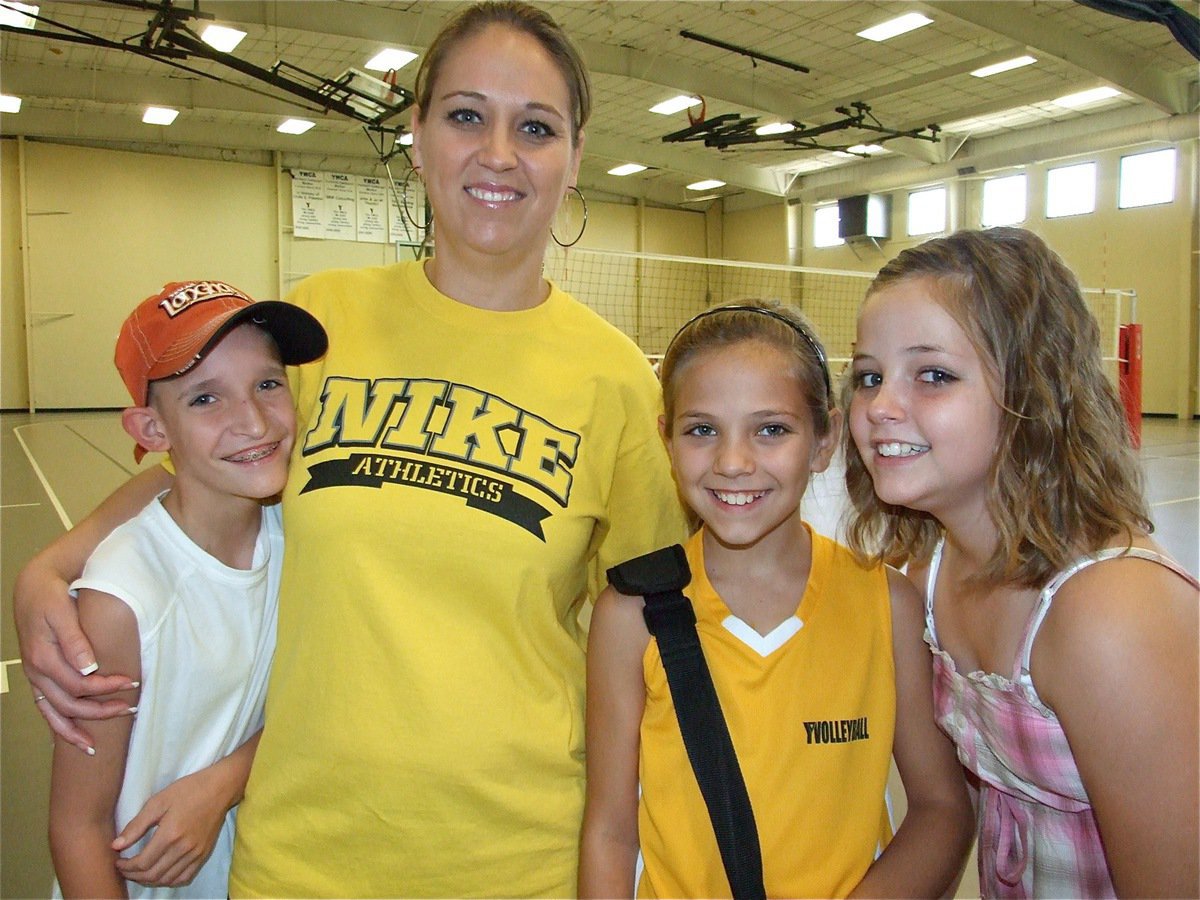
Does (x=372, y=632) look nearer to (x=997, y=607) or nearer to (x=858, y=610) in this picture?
(x=858, y=610)

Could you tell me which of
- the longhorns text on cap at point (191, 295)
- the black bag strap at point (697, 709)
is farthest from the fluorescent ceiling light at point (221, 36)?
the black bag strap at point (697, 709)

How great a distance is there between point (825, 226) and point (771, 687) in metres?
18.5

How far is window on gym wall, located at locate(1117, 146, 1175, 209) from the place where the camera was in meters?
13.2

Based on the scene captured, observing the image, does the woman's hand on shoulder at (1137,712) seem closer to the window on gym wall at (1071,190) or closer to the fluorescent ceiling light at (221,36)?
the fluorescent ceiling light at (221,36)

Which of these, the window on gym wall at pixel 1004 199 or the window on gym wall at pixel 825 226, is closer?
the window on gym wall at pixel 1004 199

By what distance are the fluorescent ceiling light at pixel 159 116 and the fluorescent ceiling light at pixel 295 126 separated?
168 centimetres

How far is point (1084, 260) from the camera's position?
1434 cm

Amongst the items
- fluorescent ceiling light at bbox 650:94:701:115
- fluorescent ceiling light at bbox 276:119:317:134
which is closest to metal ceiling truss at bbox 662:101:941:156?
fluorescent ceiling light at bbox 650:94:701:115

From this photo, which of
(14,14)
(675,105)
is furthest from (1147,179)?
(14,14)

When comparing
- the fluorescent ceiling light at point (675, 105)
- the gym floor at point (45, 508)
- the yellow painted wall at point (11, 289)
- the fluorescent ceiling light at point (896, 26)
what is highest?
the fluorescent ceiling light at point (675, 105)

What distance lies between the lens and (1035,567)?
4.15 feet

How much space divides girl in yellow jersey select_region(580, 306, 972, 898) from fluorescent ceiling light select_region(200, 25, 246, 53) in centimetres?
1057

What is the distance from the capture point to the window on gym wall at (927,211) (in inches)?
635

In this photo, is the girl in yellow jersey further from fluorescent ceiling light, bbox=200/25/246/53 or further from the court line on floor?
fluorescent ceiling light, bbox=200/25/246/53
